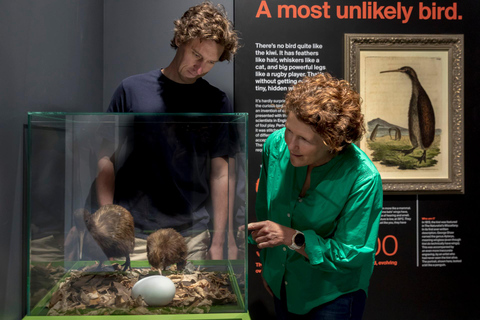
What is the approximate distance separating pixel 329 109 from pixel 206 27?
834 mm

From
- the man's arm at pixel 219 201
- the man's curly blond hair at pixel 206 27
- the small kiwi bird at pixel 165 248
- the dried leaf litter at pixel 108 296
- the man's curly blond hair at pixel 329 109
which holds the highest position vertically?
the man's curly blond hair at pixel 206 27

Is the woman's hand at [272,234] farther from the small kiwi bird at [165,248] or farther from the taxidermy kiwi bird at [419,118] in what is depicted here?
the taxidermy kiwi bird at [419,118]

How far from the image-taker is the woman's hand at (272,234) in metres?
1.56

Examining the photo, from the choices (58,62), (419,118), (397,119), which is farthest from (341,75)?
(58,62)

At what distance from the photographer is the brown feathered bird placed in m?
1.44

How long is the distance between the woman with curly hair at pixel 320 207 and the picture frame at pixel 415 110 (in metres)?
1.17

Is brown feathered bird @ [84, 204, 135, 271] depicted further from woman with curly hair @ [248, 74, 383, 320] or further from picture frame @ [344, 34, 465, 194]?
picture frame @ [344, 34, 465, 194]

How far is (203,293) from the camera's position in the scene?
1.48 meters

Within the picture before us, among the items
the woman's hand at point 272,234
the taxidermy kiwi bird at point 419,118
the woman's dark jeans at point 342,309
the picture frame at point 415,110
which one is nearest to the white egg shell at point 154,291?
the woman's hand at point 272,234

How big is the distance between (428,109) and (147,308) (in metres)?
2.15

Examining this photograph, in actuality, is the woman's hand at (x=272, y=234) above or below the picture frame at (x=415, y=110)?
below

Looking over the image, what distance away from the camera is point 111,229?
1448 mm

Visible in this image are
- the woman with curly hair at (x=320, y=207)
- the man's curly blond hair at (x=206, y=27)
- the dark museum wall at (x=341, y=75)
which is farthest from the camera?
the dark museum wall at (x=341, y=75)

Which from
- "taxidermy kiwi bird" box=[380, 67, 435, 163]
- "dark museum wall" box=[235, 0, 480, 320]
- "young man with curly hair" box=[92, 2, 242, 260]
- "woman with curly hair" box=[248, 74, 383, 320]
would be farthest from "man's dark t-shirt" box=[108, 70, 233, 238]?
"taxidermy kiwi bird" box=[380, 67, 435, 163]
